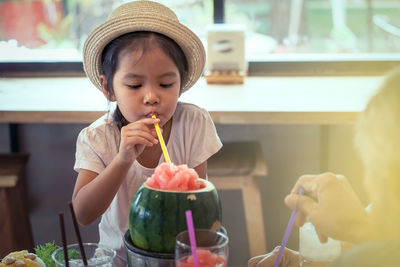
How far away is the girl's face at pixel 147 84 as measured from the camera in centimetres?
121

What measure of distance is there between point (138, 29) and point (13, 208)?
1.38 meters

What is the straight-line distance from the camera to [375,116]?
0.57 metres

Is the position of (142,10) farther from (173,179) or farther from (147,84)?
(173,179)

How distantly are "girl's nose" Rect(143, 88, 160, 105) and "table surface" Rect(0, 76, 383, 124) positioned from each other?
90 cm

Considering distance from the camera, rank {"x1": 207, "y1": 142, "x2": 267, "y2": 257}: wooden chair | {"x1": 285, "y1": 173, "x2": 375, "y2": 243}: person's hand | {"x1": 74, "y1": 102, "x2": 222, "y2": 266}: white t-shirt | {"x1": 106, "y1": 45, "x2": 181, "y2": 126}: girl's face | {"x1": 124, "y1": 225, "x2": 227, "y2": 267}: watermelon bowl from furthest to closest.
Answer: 1. {"x1": 207, "y1": 142, "x2": 267, "y2": 257}: wooden chair
2. {"x1": 74, "y1": 102, "x2": 222, "y2": 266}: white t-shirt
3. {"x1": 106, "y1": 45, "x2": 181, "y2": 126}: girl's face
4. {"x1": 124, "y1": 225, "x2": 227, "y2": 267}: watermelon bowl
5. {"x1": 285, "y1": 173, "x2": 375, "y2": 243}: person's hand

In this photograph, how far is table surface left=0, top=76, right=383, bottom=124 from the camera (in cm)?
208

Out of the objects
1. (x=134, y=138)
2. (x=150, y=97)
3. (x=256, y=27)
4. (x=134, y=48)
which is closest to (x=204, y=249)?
(x=134, y=138)

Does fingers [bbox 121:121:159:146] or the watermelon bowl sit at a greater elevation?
fingers [bbox 121:121:159:146]

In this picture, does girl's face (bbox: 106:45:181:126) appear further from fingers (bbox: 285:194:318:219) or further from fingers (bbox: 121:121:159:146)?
fingers (bbox: 285:194:318:219)

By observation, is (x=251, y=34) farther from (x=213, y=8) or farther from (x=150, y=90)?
(x=150, y=90)

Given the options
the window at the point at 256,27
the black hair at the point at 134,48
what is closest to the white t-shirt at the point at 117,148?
the black hair at the point at 134,48

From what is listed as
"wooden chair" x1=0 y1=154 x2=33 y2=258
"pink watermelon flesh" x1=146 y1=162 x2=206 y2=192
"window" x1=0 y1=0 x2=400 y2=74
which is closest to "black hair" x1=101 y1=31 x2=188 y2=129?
"pink watermelon flesh" x1=146 y1=162 x2=206 y2=192

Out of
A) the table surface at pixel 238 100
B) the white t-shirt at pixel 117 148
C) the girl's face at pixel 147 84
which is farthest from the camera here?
the table surface at pixel 238 100

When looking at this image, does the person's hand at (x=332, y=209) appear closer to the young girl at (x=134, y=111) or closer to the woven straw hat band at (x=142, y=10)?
the young girl at (x=134, y=111)
